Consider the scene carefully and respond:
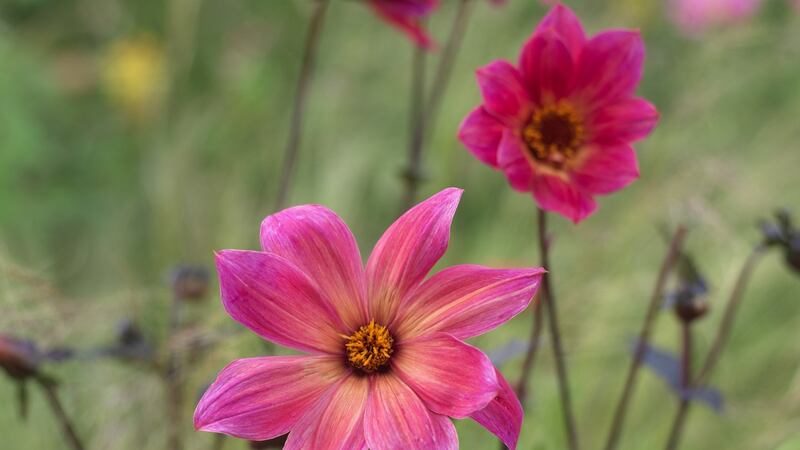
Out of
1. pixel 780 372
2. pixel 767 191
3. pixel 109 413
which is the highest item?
pixel 767 191

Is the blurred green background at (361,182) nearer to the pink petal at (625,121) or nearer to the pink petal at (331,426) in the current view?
the pink petal at (625,121)

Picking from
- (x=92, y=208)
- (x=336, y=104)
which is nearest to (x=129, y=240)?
(x=92, y=208)

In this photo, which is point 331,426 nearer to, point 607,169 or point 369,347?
point 369,347

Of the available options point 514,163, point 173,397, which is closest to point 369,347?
point 514,163

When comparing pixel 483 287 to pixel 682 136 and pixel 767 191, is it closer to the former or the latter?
pixel 767 191

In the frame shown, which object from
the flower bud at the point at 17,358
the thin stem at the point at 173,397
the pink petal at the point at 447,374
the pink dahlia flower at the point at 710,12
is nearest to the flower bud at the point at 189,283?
the thin stem at the point at 173,397
